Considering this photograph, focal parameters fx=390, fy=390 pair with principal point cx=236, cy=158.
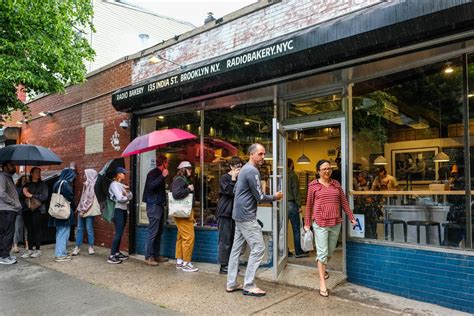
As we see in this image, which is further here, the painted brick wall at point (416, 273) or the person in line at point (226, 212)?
the person in line at point (226, 212)

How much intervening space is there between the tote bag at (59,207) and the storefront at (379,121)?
2.63 m

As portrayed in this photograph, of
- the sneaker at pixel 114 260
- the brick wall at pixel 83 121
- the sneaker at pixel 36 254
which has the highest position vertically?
the brick wall at pixel 83 121

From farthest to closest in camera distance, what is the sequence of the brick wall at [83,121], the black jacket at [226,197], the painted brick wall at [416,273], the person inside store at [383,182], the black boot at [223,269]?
the brick wall at [83,121]
the black boot at [223,269]
the black jacket at [226,197]
the person inside store at [383,182]
the painted brick wall at [416,273]

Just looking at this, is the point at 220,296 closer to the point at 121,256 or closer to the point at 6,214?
the point at 121,256

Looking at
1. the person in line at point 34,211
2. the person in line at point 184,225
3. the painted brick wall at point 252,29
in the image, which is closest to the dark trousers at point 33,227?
the person in line at point 34,211

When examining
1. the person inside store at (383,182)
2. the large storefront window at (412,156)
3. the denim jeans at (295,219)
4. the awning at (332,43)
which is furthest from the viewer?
the denim jeans at (295,219)

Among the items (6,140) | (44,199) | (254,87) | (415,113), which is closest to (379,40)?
(415,113)

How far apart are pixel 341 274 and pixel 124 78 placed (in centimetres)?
651

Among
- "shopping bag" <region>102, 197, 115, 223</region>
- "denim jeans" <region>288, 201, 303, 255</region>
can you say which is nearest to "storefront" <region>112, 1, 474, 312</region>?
"denim jeans" <region>288, 201, 303, 255</region>

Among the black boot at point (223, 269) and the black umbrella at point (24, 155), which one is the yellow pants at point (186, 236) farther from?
the black umbrella at point (24, 155)

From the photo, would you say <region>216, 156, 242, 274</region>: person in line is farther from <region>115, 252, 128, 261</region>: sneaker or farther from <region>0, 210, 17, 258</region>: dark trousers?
<region>0, 210, 17, 258</region>: dark trousers

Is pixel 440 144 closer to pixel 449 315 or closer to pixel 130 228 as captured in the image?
pixel 449 315

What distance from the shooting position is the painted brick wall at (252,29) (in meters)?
5.71

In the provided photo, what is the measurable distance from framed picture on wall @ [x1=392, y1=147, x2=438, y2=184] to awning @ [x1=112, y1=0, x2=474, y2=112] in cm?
162
